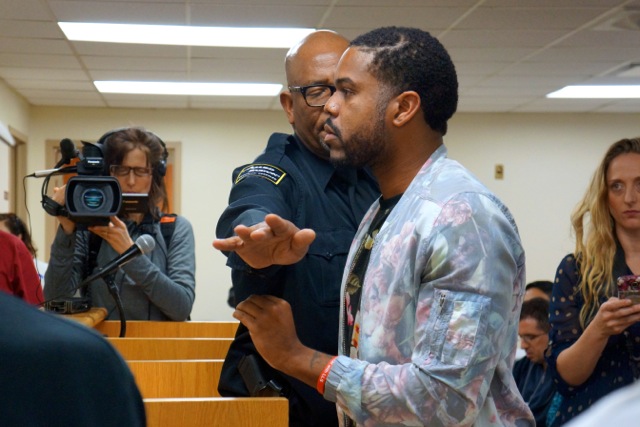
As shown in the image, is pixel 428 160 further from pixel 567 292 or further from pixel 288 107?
pixel 567 292

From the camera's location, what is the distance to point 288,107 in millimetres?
1741

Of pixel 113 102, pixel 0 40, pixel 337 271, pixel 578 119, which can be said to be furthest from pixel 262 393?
pixel 578 119

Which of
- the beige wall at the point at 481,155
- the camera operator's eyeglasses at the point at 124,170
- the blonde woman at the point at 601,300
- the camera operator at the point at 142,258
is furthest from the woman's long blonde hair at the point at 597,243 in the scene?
the beige wall at the point at 481,155

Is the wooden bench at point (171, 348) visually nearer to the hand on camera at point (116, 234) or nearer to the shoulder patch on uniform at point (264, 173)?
the hand on camera at point (116, 234)

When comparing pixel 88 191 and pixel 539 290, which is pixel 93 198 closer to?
pixel 88 191

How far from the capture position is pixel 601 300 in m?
2.16

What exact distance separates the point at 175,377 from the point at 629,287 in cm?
116

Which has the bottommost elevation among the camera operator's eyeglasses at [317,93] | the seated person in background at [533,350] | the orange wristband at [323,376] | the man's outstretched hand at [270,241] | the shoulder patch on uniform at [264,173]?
the seated person in background at [533,350]

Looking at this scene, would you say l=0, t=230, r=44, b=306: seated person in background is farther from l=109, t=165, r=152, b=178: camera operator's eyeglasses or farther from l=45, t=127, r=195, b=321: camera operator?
l=109, t=165, r=152, b=178: camera operator's eyeglasses

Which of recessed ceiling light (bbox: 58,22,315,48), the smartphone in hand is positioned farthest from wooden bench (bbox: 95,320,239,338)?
recessed ceiling light (bbox: 58,22,315,48)

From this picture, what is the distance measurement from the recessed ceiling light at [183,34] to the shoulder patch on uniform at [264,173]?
4519 mm

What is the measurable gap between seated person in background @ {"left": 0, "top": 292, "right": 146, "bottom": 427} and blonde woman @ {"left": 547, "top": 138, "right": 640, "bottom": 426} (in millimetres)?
1723

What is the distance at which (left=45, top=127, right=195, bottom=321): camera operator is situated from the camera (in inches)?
103

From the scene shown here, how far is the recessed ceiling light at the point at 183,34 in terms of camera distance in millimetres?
5984
